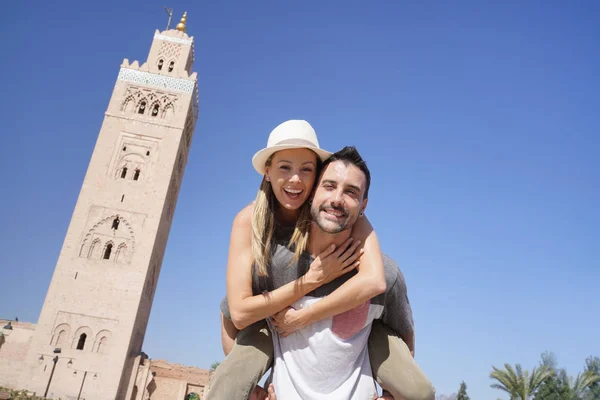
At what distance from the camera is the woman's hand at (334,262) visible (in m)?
2.12

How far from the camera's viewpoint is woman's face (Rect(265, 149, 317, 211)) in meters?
2.21

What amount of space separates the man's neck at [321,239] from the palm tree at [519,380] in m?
20.1

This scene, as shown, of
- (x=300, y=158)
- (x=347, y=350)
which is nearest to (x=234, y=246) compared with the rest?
(x=300, y=158)

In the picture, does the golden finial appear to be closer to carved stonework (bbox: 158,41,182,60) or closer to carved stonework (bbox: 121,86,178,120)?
carved stonework (bbox: 158,41,182,60)

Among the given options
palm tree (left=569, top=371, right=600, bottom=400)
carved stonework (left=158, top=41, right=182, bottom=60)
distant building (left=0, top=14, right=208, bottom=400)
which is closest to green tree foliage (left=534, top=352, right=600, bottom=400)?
palm tree (left=569, top=371, right=600, bottom=400)

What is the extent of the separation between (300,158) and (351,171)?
0.86ft

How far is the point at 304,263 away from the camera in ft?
7.28

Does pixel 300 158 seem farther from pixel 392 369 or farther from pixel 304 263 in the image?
pixel 392 369

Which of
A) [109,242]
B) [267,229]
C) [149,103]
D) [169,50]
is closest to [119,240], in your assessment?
[109,242]

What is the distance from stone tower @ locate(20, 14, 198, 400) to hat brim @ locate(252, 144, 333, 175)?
1590 centimetres

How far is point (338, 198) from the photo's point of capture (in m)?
2.10

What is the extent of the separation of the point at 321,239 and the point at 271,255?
0.25 meters

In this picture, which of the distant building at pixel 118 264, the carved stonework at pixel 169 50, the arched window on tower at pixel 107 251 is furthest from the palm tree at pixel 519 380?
the carved stonework at pixel 169 50

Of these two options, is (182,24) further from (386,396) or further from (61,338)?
(386,396)
